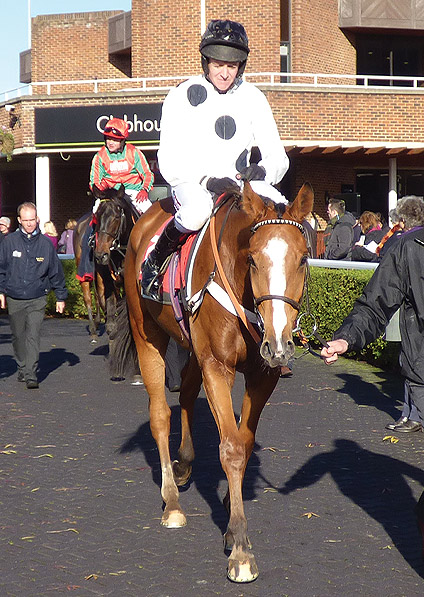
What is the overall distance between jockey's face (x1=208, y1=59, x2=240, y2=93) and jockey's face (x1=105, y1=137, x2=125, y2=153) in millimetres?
6085

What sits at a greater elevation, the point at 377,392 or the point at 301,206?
the point at 301,206

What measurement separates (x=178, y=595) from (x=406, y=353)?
5.53ft

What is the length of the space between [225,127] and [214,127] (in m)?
0.07

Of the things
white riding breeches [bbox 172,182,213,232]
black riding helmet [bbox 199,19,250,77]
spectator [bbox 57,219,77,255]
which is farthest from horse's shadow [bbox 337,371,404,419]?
spectator [bbox 57,219,77,255]

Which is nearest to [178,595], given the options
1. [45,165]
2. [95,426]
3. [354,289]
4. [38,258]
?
[95,426]

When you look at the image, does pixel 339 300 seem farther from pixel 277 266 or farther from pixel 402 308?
pixel 277 266

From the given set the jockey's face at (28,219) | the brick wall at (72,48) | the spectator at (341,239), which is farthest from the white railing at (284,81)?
the jockey's face at (28,219)

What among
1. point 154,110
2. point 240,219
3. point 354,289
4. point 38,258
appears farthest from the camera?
point 154,110

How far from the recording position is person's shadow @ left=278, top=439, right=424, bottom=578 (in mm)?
5241

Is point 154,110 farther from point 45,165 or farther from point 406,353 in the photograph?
point 406,353

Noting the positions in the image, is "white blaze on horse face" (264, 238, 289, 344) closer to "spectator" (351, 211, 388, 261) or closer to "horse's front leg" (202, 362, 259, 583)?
"horse's front leg" (202, 362, 259, 583)

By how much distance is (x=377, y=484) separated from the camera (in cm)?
636

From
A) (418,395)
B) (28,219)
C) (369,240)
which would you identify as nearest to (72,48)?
(369,240)

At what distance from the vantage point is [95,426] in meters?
8.41
